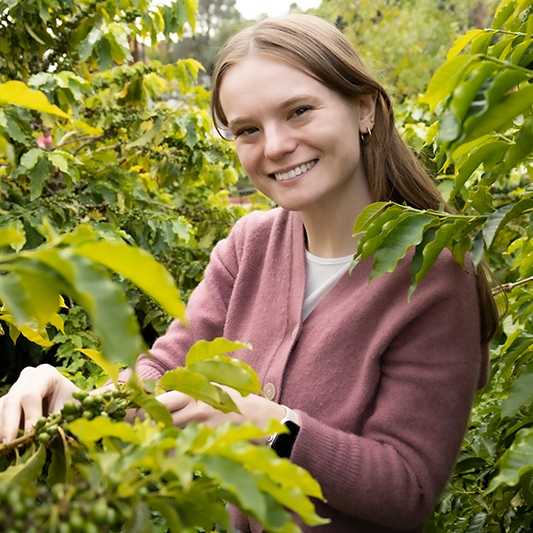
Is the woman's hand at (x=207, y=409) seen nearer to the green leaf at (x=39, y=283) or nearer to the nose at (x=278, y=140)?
the green leaf at (x=39, y=283)

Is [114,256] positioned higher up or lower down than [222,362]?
higher up

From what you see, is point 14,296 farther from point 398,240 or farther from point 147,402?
point 398,240

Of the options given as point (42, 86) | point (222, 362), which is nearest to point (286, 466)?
point (222, 362)

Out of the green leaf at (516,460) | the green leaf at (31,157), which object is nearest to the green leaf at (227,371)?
the green leaf at (516,460)

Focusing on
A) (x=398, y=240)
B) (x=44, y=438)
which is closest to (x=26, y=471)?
(x=44, y=438)

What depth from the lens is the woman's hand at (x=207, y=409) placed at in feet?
3.15

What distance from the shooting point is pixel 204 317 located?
5.38 ft

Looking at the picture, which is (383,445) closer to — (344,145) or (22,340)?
(344,145)

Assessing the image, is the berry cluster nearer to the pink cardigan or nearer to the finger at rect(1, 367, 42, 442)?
the finger at rect(1, 367, 42, 442)

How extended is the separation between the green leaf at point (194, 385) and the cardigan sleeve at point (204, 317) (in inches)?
30.5

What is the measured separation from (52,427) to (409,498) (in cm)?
82

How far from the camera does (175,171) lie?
2914 mm

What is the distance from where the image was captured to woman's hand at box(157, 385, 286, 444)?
961 millimetres

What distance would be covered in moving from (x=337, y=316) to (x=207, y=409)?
1.62ft
